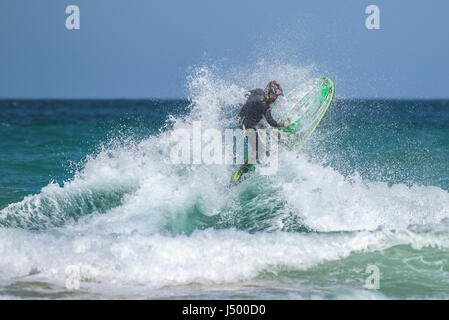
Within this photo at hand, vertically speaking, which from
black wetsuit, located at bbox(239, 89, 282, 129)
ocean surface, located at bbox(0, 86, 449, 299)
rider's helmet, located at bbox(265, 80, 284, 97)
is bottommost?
ocean surface, located at bbox(0, 86, 449, 299)

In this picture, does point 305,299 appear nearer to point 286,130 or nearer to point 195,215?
point 195,215

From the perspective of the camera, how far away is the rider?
24.8ft

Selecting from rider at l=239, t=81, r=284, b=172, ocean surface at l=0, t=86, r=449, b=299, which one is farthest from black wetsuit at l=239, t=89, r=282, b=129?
ocean surface at l=0, t=86, r=449, b=299

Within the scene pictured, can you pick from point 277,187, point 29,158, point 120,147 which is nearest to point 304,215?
point 277,187

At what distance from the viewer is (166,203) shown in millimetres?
7797

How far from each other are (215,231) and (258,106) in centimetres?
214

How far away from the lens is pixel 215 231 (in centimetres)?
634

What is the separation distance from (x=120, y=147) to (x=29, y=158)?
5834 mm

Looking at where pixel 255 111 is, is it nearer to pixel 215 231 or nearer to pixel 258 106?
pixel 258 106

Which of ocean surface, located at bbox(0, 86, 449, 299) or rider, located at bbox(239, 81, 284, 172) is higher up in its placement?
rider, located at bbox(239, 81, 284, 172)

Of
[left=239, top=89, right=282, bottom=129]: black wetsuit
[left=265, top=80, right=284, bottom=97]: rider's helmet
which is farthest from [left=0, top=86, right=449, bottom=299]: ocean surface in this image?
[left=265, top=80, right=284, bottom=97]: rider's helmet

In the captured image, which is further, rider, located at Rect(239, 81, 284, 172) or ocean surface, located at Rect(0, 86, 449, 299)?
rider, located at Rect(239, 81, 284, 172)

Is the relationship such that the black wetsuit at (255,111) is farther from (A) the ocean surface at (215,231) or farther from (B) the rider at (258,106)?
(A) the ocean surface at (215,231)

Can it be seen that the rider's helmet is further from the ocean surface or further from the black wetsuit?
the ocean surface
